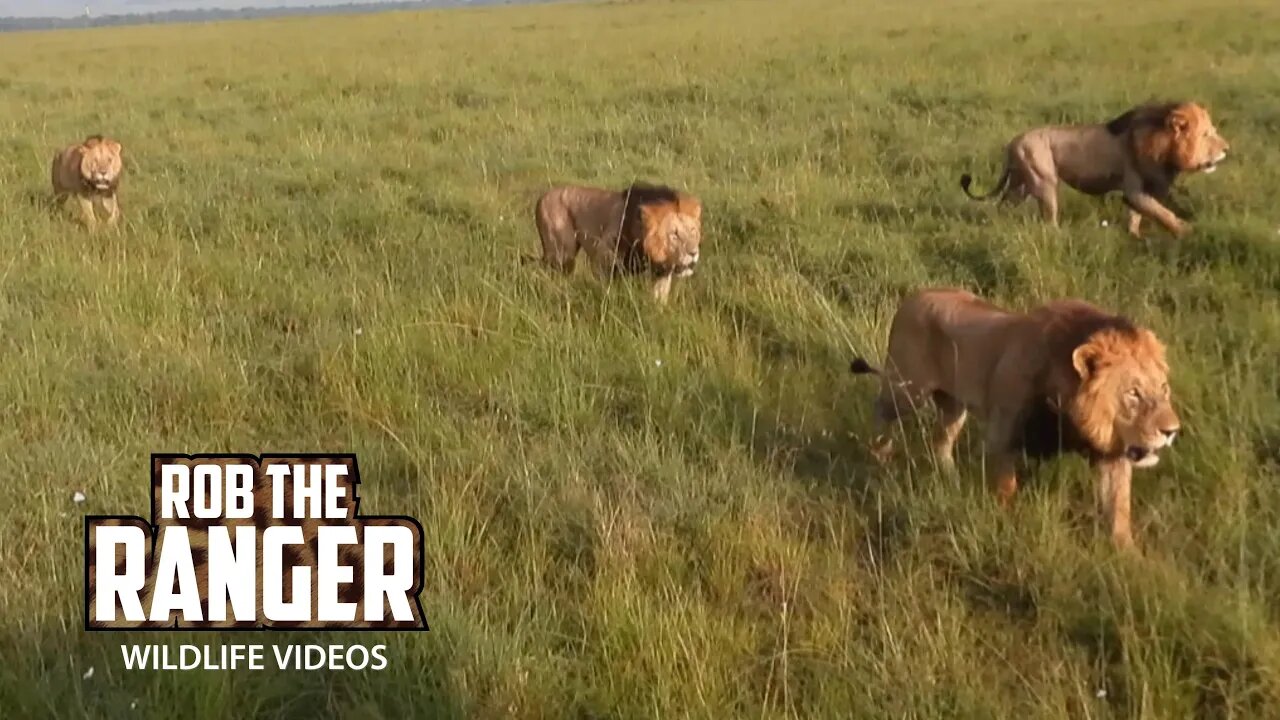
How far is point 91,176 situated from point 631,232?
5.21 meters

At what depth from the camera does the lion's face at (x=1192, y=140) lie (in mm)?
7078

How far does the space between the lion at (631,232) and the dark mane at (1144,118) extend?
9.88ft

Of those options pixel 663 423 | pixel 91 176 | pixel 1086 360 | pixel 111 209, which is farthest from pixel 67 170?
pixel 1086 360

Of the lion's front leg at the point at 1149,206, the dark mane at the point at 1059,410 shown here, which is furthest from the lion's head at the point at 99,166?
the dark mane at the point at 1059,410

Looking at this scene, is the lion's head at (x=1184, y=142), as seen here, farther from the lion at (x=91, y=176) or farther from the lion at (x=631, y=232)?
the lion at (x=91, y=176)

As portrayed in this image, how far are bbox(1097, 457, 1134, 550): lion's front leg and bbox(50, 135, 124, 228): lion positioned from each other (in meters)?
7.82

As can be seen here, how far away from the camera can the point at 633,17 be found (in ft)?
134

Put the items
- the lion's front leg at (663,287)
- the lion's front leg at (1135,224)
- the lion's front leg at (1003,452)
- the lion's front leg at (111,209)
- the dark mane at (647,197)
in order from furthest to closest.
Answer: the lion's front leg at (111,209), the lion's front leg at (1135,224), the dark mane at (647,197), the lion's front leg at (663,287), the lion's front leg at (1003,452)

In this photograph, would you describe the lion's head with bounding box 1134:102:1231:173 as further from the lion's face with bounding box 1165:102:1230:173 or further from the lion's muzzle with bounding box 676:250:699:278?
the lion's muzzle with bounding box 676:250:699:278

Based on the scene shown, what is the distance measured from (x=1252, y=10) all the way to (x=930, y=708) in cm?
1959

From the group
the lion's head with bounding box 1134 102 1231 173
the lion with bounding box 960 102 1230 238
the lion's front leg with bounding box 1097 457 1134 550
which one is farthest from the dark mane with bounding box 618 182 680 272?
the lion's front leg with bounding box 1097 457 1134 550

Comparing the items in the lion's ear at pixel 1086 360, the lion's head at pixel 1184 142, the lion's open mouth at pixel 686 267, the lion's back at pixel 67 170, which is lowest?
the lion's open mouth at pixel 686 267

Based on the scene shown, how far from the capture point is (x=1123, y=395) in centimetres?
326

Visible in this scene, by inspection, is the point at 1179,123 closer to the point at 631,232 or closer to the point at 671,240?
the point at 671,240
